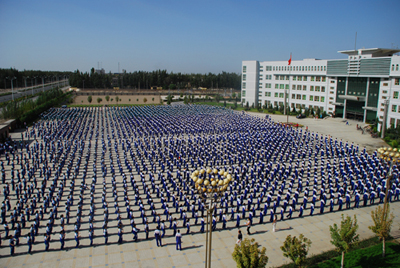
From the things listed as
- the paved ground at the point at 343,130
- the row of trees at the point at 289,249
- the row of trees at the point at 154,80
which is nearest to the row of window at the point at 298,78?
the paved ground at the point at 343,130

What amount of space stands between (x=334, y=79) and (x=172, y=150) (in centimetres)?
3086

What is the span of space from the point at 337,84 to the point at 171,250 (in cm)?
3996

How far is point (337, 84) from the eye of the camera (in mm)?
42781

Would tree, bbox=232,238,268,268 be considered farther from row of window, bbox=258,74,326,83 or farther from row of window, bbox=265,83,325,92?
row of window, bbox=258,74,326,83

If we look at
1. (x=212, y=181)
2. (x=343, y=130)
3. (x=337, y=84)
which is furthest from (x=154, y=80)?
(x=212, y=181)

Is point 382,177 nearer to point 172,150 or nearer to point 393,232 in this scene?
point 393,232

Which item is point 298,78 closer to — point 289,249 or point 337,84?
point 337,84

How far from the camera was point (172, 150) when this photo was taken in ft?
77.3

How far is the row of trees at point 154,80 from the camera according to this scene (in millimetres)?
84438

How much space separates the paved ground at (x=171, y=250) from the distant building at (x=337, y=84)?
84.9 ft

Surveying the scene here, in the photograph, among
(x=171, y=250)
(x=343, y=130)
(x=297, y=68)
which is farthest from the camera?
(x=297, y=68)

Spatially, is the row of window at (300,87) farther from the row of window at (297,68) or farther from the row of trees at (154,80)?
the row of trees at (154,80)

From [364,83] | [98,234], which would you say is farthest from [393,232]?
[364,83]

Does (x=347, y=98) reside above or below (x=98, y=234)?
above
